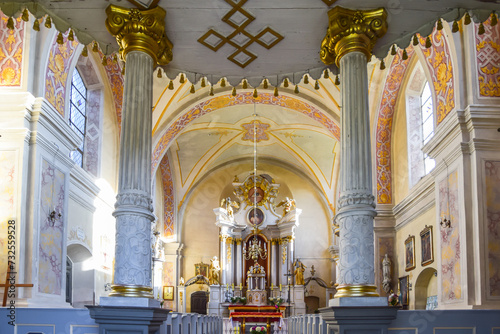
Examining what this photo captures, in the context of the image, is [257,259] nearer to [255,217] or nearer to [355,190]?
[255,217]

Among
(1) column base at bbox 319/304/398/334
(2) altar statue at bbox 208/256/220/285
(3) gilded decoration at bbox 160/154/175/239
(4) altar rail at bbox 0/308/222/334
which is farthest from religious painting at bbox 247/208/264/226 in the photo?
(1) column base at bbox 319/304/398/334

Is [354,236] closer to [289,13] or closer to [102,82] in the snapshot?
[289,13]

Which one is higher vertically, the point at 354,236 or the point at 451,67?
the point at 451,67

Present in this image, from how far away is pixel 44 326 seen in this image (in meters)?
6.51

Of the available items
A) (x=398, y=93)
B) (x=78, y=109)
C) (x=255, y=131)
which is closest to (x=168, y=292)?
(x=255, y=131)

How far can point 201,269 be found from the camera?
80.9ft

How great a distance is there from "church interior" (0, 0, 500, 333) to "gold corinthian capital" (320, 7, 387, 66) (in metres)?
0.02

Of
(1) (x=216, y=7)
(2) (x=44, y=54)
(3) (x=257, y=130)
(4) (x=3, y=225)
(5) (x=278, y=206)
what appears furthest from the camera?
(5) (x=278, y=206)

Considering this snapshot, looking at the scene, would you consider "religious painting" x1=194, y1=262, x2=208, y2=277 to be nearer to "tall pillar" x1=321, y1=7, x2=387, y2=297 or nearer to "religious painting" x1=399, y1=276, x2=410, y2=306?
"religious painting" x1=399, y1=276, x2=410, y2=306

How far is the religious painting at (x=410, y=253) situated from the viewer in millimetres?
14328

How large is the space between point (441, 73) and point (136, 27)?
264 inches

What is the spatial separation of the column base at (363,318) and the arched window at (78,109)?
→ 957 centimetres

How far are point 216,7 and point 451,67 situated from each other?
585cm

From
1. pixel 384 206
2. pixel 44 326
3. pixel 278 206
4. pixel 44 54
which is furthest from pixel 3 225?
pixel 278 206
